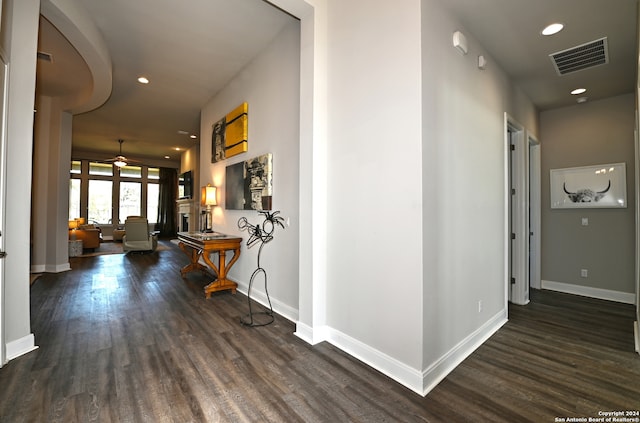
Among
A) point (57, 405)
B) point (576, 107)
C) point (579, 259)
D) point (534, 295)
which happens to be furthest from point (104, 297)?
point (576, 107)

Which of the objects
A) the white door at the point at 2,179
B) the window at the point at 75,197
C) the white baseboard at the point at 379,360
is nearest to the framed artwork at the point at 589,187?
the white baseboard at the point at 379,360

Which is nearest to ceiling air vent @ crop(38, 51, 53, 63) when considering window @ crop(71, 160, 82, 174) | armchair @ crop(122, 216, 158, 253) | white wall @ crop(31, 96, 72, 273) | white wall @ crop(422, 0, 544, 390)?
white wall @ crop(31, 96, 72, 273)

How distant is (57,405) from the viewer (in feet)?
5.65

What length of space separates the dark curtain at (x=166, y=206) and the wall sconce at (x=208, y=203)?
729cm

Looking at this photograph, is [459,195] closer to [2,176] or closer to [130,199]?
[2,176]

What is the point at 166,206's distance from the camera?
458 inches

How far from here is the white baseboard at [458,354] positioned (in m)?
1.96

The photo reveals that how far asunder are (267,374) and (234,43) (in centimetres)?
370

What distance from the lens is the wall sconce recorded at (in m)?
4.96

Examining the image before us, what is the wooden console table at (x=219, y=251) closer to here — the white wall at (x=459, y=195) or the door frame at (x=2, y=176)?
the door frame at (x=2, y=176)

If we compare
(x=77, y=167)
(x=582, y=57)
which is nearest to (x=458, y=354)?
(x=582, y=57)

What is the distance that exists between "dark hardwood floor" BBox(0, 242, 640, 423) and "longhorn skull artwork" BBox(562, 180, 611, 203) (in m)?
1.64

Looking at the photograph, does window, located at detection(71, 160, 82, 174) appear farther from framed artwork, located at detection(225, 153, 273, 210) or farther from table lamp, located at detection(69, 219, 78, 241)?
framed artwork, located at detection(225, 153, 273, 210)

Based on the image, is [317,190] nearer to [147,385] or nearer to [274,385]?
[274,385]
